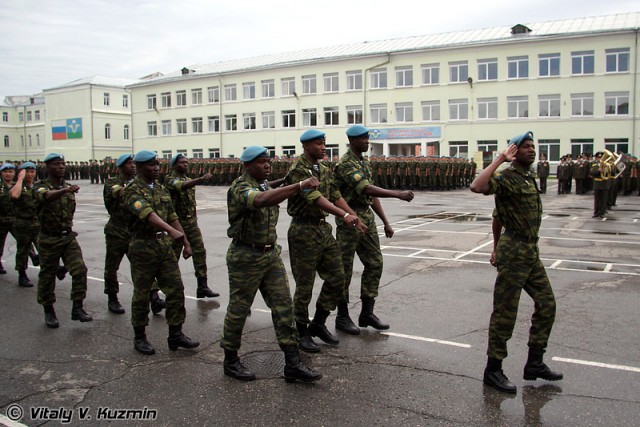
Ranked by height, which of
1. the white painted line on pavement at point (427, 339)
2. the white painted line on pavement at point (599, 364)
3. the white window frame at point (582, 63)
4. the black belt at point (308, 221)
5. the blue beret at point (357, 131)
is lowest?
the white painted line on pavement at point (599, 364)

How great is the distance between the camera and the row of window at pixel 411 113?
125 feet

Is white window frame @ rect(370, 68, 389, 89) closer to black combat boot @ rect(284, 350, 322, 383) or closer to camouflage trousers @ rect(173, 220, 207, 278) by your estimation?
camouflage trousers @ rect(173, 220, 207, 278)

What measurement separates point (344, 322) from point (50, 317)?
3363 mm

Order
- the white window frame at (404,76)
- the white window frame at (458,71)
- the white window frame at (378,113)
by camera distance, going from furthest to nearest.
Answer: the white window frame at (378,113)
the white window frame at (404,76)
the white window frame at (458,71)

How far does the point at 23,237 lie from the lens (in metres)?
8.35

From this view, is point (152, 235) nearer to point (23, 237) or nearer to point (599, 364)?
point (23, 237)

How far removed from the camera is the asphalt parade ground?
4.08 meters

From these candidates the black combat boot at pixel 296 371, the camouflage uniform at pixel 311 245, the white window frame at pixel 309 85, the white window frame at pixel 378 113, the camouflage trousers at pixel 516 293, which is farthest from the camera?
the white window frame at pixel 309 85

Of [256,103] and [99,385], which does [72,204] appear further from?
[256,103]

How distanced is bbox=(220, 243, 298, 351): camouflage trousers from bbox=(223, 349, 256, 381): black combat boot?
8 centimetres

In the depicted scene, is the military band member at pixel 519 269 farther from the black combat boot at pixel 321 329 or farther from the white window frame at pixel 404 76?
the white window frame at pixel 404 76

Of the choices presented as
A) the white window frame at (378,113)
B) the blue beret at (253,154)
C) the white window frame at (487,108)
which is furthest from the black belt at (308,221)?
the white window frame at (378,113)

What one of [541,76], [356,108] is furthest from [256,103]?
[541,76]

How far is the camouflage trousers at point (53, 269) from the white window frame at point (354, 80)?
136 feet
